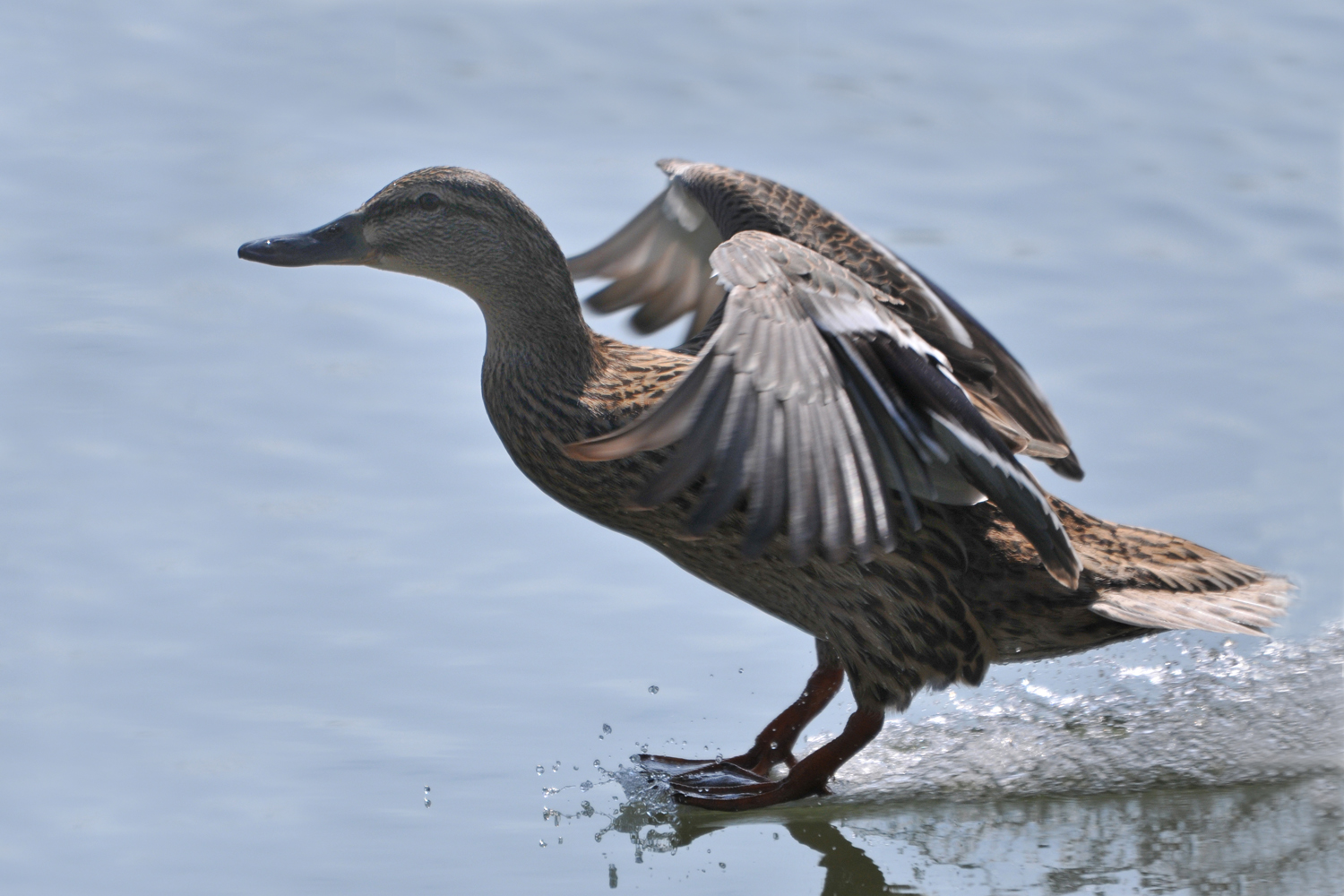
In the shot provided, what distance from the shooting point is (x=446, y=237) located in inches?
171

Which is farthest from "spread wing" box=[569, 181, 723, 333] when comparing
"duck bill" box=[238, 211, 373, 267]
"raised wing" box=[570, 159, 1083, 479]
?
"duck bill" box=[238, 211, 373, 267]

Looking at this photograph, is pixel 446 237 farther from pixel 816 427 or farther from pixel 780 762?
pixel 780 762

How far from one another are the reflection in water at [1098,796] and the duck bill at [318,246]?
4.75 feet

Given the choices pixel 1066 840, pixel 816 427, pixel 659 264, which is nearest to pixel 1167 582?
pixel 1066 840

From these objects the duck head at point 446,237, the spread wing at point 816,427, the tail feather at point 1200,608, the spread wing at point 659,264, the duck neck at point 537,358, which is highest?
the spread wing at point 659,264

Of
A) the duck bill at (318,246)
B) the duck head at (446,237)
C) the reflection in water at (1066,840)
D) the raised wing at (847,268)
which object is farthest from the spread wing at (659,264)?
the reflection in water at (1066,840)

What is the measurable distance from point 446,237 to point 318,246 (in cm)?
33

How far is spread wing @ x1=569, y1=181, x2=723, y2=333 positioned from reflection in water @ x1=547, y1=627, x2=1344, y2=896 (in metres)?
1.62

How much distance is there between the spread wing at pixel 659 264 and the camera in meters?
5.66

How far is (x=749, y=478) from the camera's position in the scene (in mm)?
3395

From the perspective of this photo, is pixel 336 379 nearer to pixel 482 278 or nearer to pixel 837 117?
pixel 482 278

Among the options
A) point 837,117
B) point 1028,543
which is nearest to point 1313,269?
point 837,117

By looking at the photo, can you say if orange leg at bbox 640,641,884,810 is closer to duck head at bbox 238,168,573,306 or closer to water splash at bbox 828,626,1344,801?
water splash at bbox 828,626,1344,801

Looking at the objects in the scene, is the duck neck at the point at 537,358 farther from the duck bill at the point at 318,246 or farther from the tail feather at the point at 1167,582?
the tail feather at the point at 1167,582
